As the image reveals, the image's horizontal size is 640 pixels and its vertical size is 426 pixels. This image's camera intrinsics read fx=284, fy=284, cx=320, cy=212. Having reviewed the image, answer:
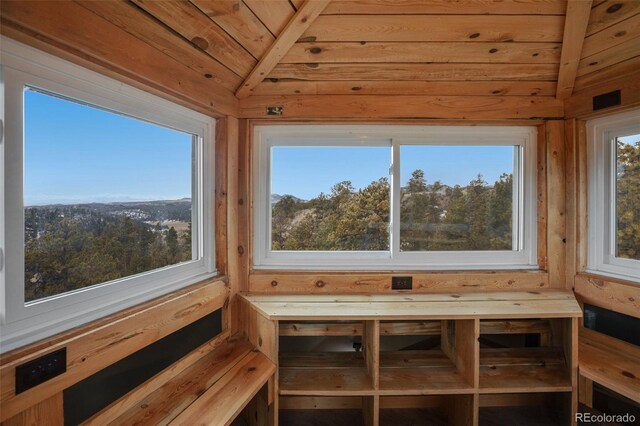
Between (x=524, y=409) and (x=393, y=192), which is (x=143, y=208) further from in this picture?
(x=524, y=409)

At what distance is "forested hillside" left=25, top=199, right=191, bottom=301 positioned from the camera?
96cm

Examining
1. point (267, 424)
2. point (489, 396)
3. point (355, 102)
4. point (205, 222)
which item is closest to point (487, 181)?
point (355, 102)

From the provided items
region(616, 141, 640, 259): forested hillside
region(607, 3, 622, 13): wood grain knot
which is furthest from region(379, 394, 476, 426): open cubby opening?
region(607, 3, 622, 13): wood grain knot

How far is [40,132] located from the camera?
3.17 ft

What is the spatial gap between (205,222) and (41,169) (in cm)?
77

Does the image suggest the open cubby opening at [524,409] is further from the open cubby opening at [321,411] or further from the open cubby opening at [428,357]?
the open cubby opening at [321,411]

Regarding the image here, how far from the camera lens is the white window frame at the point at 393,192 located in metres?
1.86

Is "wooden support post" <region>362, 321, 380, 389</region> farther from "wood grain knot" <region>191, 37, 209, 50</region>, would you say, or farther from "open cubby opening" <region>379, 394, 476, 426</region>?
"wood grain knot" <region>191, 37, 209, 50</region>

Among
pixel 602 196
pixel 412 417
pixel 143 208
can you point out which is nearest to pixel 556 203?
pixel 602 196

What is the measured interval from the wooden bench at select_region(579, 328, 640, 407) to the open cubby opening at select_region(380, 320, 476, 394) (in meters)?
0.57

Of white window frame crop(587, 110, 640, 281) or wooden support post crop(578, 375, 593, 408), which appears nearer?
wooden support post crop(578, 375, 593, 408)

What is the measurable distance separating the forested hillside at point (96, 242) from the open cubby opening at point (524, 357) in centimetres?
182

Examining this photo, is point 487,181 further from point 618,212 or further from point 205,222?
point 205,222

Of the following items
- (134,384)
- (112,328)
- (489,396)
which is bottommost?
(489,396)
